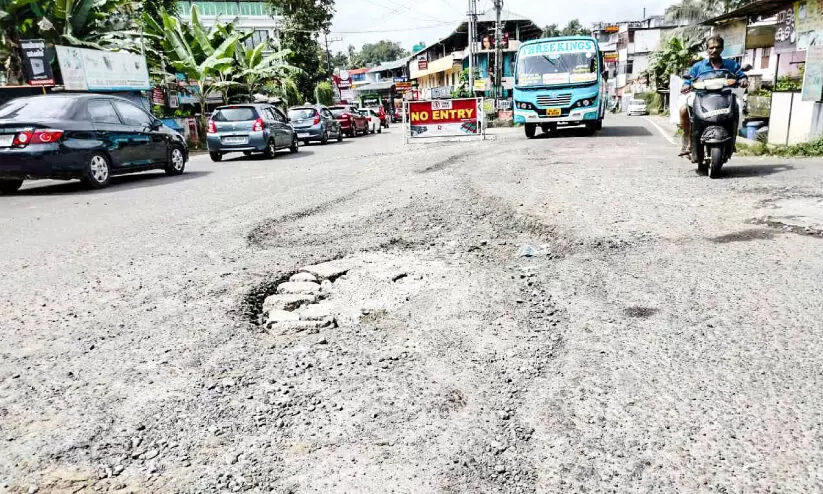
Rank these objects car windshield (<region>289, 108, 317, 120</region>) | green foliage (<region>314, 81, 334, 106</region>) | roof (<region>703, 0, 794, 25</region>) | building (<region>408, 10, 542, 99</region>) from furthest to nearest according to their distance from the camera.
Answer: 1. building (<region>408, 10, 542, 99</region>)
2. green foliage (<region>314, 81, 334, 106</region>)
3. car windshield (<region>289, 108, 317, 120</region>)
4. roof (<region>703, 0, 794, 25</region>)

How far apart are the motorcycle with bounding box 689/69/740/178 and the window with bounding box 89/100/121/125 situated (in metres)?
8.93

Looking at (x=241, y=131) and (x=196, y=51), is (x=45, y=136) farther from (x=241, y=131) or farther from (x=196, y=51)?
(x=196, y=51)

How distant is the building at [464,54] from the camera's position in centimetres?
5569

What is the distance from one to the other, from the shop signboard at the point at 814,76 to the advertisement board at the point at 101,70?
2120 centimetres

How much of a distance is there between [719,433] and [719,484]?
1.00 ft

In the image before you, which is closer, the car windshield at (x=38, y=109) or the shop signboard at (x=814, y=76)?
the car windshield at (x=38, y=109)

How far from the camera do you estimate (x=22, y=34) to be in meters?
22.7

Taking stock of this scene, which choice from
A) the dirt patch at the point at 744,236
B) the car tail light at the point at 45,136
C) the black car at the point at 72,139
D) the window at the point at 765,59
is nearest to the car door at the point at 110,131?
the black car at the point at 72,139

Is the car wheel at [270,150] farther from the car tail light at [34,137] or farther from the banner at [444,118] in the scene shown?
the car tail light at [34,137]

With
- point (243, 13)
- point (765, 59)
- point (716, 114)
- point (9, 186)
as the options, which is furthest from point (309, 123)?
point (243, 13)

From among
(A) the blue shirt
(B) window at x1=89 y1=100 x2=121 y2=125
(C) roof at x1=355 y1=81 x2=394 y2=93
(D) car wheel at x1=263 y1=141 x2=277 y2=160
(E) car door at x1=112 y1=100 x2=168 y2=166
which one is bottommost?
(D) car wheel at x1=263 y1=141 x2=277 y2=160

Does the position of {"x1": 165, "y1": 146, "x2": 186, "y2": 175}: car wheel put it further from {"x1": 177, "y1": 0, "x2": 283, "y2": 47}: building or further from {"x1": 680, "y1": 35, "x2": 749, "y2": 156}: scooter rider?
{"x1": 177, "y1": 0, "x2": 283, "y2": 47}: building

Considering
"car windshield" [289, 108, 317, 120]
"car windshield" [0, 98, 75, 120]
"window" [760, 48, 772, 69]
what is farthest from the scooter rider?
"window" [760, 48, 772, 69]

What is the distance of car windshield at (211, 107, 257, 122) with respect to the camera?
50.7 ft
